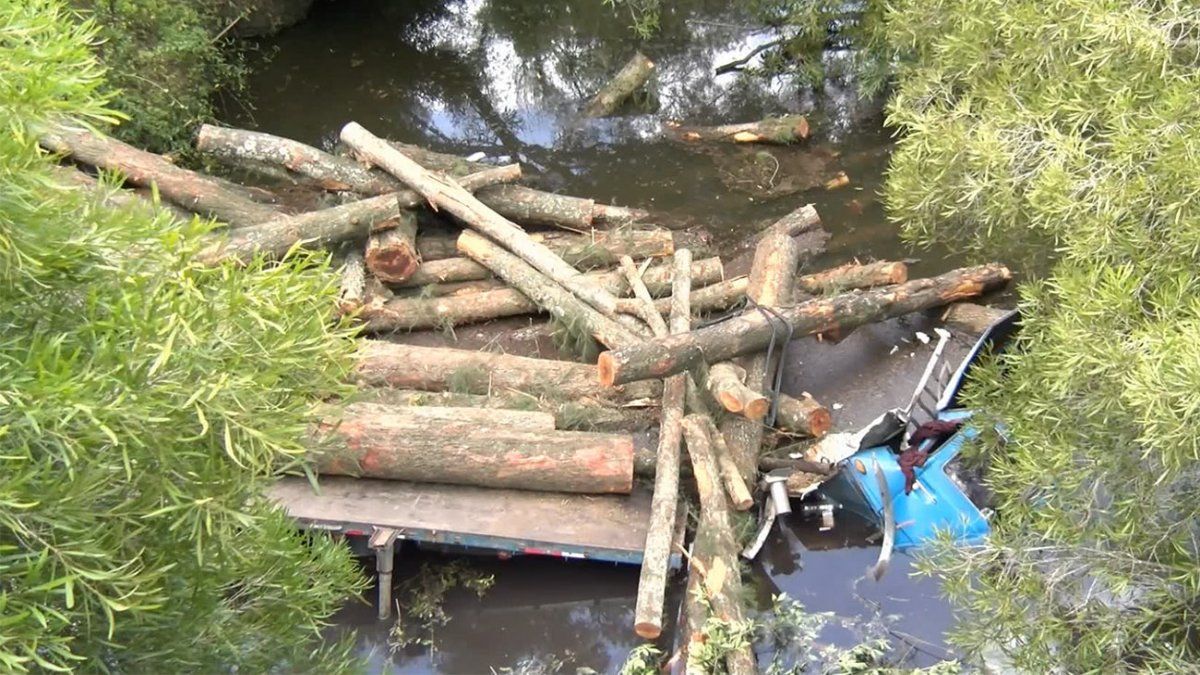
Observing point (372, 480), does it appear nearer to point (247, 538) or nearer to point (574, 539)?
point (574, 539)

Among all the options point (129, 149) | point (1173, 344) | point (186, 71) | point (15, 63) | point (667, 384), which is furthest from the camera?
point (186, 71)

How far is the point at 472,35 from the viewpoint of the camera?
1488 centimetres

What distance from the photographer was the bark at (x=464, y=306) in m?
8.27

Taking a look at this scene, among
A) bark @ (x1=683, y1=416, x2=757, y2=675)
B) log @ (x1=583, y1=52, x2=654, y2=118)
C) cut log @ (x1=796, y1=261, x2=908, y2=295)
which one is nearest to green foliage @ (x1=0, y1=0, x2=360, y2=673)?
bark @ (x1=683, y1=416, x2=757, y2=675)

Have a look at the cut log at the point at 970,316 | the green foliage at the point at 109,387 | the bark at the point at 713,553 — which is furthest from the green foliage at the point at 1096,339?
the green foliage at the point at 109,387

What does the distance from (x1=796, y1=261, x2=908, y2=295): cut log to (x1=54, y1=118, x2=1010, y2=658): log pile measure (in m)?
0.02

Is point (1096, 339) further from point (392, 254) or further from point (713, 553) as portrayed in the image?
point (392, 254)

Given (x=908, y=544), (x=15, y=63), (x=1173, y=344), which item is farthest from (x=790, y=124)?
(x=15, y=63)

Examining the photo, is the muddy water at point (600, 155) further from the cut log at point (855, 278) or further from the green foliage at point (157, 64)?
the green foliage at point (157, 64)

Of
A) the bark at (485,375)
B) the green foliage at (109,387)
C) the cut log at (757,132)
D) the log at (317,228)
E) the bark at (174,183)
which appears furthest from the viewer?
the cut log at (757,132)

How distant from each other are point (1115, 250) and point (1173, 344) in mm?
838

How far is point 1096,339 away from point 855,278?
4585 millimetres

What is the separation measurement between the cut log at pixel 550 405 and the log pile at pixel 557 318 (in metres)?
0.02

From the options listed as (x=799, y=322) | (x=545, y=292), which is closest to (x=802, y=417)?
(x=799, y=322)
